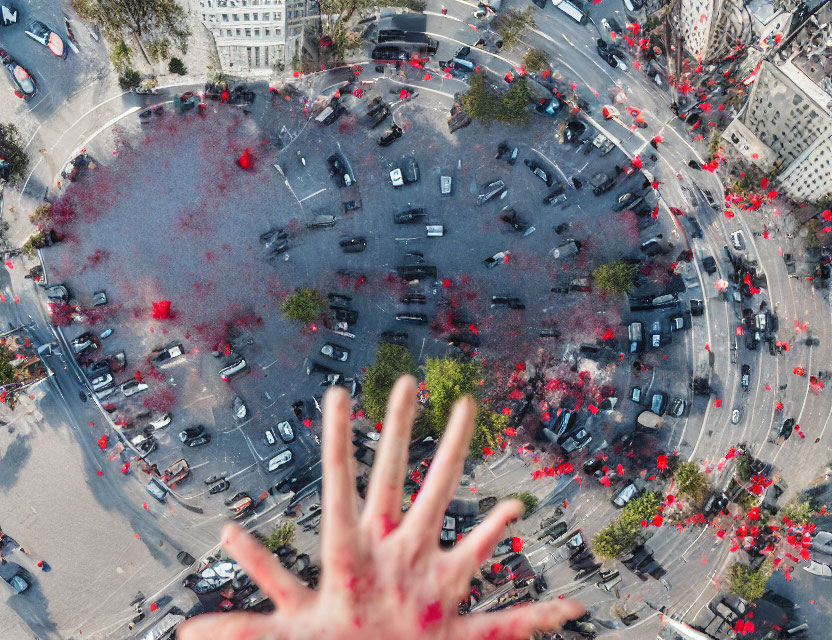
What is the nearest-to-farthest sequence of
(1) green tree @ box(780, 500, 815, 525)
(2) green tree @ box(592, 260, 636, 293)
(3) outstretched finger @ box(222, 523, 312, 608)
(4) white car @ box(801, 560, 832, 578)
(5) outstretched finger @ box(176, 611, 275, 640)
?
1. (5) outstretched finger @ box(176, 611, 275, 640)
2. (3) outstretched finger @ box(222, 523, 312, 608)
3. (2) green tree @ box(592, 260, 636, 293)
4. (1) green tree @ box(780, 500, 815, 525)
5. (4) white car @ box(801, 560, 832, 578)

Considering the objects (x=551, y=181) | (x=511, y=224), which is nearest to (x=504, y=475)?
(x=511, y=224)

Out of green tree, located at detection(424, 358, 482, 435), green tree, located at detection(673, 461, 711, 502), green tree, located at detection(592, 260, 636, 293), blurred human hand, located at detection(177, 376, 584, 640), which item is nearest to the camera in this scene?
blurred human hand, located at detection(177, 376, 584, 640)

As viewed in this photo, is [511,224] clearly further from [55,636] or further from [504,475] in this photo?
[55,636]

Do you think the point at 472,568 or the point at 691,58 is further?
the point at 691,58

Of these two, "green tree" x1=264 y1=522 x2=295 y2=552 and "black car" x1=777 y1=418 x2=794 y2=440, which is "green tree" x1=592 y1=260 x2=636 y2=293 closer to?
"black car" x1=777 y1=418 x2=794 y2=440

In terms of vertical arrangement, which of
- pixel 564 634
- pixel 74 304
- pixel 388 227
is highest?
pixel 74 304

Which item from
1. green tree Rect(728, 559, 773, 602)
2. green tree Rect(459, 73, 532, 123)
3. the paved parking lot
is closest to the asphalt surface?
the paved parking lot

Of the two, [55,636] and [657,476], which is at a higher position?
[55,636]
